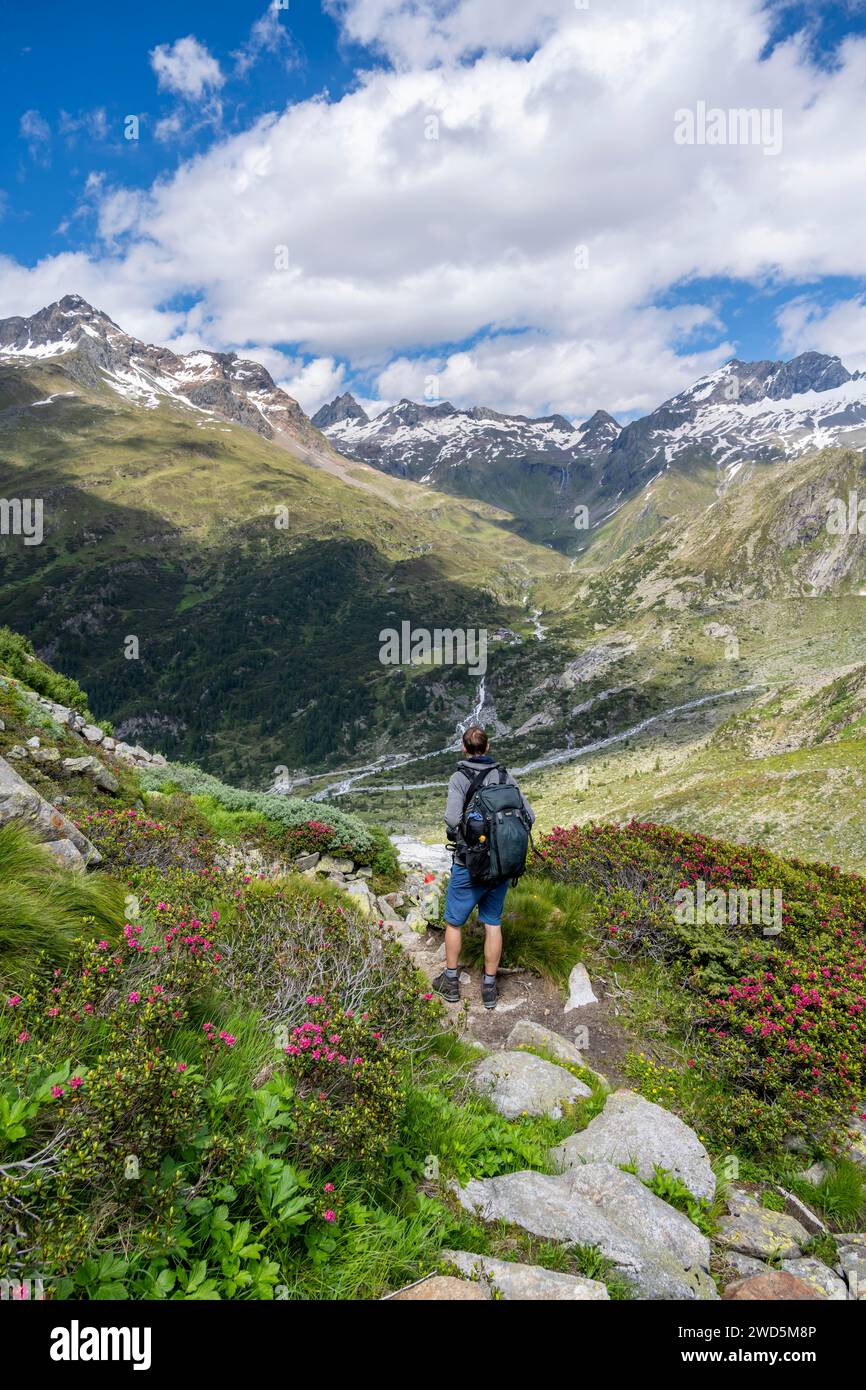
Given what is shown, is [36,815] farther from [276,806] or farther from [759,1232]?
[276,806]

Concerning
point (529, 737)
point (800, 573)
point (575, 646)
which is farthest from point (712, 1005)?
point (800, 573)

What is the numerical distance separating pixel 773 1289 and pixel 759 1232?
101 centimetres

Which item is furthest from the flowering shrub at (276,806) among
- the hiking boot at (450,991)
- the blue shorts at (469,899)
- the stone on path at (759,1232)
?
the stone on path at (759,1232)

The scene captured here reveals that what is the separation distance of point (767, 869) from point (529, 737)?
128808 millimetres

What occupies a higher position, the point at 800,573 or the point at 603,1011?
the point at 800,573

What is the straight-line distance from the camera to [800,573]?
18812 centimetres

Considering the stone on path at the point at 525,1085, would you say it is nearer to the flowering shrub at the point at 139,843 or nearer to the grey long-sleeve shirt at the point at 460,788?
the grey long-sleeve shirt at the point at 460,788

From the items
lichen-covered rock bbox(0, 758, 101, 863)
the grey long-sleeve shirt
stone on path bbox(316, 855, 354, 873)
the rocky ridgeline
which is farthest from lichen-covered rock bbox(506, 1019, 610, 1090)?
stone on path bbox(316, 855, 354, 873)

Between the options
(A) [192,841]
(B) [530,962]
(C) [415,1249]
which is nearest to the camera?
(C) [415,1249]

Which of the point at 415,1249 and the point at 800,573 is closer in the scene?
the point at 415,1249

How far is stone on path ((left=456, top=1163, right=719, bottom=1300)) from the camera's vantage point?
404cm

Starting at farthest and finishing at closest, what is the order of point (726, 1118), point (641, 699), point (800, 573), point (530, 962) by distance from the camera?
point (800, 573), point (641, 699), point (530, 962), point (726, 1118)

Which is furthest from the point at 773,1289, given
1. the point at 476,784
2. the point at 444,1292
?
the point at 476,784

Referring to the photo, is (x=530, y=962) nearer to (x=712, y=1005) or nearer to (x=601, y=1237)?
(x=712, y=1005)
